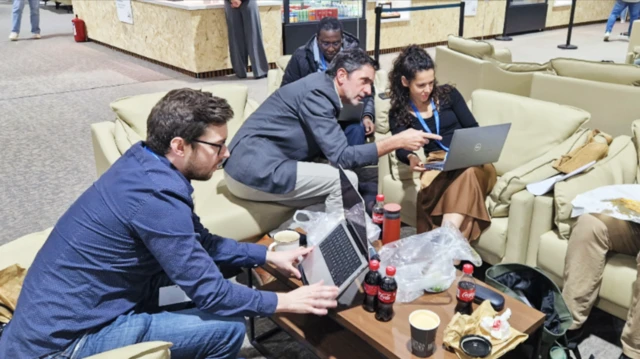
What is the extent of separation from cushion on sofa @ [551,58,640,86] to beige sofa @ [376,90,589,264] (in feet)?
2.76

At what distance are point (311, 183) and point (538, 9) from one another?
951 cm

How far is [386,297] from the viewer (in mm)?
1929

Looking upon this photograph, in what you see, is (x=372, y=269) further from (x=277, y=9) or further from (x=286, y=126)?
(x=277, y=9)

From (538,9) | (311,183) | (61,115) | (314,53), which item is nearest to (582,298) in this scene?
(311,183)

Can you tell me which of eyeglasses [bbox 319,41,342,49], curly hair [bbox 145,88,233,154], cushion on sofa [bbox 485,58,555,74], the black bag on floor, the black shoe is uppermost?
curly hair [bbox 145,88,233,154]

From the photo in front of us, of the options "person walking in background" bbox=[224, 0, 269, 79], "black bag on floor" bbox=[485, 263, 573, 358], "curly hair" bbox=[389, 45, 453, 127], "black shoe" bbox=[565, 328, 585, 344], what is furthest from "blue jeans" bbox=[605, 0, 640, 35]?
"black bag on floor" bbox=[485, 263, 573, 358]

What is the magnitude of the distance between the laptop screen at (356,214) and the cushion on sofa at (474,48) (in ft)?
10.6

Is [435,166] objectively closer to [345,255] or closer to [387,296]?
[345,255]

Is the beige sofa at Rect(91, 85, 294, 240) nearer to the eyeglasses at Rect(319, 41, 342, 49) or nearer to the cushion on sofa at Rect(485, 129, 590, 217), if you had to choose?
the eyeglasses at Rect(319, 41, 342, 49)

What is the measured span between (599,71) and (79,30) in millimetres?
9022

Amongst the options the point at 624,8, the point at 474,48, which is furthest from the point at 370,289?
the point at 624,8

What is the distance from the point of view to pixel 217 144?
1.79 m

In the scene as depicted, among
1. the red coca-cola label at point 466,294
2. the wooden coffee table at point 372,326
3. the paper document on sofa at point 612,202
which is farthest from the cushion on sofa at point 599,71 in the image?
the red coca-cola label at point 466,294

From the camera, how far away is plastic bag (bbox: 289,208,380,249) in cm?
240
